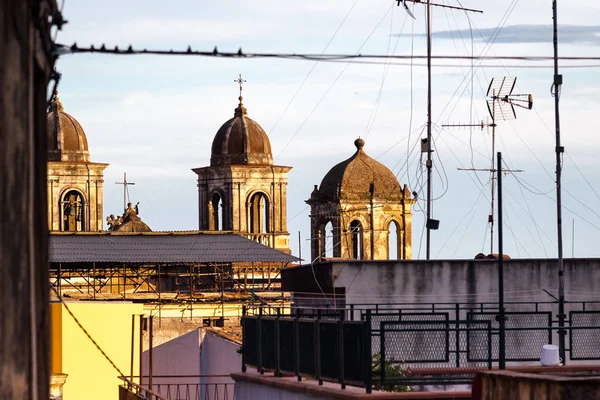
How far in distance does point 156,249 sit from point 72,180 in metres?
35.6

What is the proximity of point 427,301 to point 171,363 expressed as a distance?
15956 mm

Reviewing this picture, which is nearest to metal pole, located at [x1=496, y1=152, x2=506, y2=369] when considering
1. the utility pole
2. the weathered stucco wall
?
the utility pole

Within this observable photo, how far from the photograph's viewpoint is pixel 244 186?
8325cm

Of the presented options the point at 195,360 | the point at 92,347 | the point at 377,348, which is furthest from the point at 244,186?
the point at 377,348

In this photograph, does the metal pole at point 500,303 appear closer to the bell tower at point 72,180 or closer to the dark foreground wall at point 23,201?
the dark foreground wall at point 23,201

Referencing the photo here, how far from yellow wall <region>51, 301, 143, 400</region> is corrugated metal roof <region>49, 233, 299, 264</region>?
1488cm

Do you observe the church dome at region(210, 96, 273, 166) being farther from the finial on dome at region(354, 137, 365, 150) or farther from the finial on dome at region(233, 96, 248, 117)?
the finial on dome at region(354, 137, 365, 150)

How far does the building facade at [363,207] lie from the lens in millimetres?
64812

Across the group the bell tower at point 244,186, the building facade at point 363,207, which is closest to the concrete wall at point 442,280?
the building facade at point 363,207

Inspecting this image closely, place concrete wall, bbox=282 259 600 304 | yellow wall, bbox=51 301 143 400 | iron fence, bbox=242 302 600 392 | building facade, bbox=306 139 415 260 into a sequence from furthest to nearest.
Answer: building facade, bbox=306 139 415 260
yellow wall, bbox=51 301 143 400
concrete wall, bbox=282 259 600 304
iron fence, bbox=242 302 600 392

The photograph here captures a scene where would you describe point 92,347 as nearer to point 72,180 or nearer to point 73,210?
point 73,210

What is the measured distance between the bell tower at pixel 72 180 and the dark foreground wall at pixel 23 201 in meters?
74.7

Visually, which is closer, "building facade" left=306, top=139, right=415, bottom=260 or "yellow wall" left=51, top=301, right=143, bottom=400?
"yellow wall" left=51, top=301, right=143, bottom=400

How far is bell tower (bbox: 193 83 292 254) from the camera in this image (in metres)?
82.3
